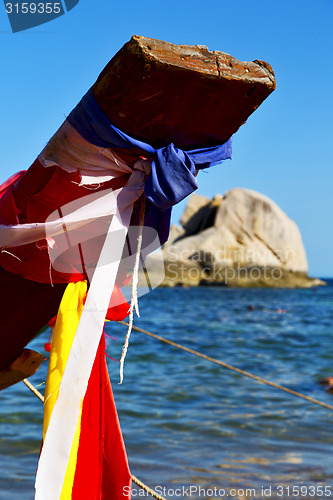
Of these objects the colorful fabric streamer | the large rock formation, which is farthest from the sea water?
the large rock formation

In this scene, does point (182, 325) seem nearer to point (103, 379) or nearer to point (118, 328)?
point (118, 328)

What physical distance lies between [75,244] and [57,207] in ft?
0.48

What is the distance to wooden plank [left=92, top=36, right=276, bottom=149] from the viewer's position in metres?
1.35

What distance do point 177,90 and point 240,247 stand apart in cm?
3284

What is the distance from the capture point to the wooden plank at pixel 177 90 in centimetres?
135

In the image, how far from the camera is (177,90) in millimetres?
1426

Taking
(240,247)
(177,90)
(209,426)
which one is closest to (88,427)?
(177,90)

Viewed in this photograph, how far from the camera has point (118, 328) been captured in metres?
11.5

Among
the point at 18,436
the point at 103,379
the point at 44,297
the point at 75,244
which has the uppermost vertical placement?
the point at 75,244

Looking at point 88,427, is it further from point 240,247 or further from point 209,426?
point 240,247

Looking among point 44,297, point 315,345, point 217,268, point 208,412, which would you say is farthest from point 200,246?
point 44,297

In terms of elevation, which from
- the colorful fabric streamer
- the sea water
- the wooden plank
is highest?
the wooden plank

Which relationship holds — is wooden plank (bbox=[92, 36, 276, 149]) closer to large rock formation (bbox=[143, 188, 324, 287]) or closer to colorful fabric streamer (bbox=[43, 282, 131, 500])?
colorful fabric streamer (bbox=[43, 282, 131, 500])

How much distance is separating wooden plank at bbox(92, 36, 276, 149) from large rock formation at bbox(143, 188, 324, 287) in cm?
3079
